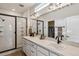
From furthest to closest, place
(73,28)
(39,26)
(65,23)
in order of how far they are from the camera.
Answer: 1. (39,26)
2. (65,23)
3. (73,28)

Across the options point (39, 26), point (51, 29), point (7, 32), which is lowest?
point (7, 32)

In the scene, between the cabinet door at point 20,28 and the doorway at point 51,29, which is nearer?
A: the doorway at point 51,29

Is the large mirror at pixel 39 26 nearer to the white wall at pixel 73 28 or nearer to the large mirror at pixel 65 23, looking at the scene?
the large mirror at pixel 65 23

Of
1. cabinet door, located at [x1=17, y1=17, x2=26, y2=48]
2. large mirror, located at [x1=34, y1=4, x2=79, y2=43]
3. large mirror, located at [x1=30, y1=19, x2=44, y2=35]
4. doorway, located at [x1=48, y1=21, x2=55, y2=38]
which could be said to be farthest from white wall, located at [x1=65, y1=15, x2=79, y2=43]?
cabinet door, located at [x1=17, y1=17, x2=26, y2=48]

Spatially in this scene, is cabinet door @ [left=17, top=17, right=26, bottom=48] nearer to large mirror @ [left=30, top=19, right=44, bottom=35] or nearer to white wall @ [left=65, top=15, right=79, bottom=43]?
large mirror @ [left=30, top=19, right=44, bottom=35]

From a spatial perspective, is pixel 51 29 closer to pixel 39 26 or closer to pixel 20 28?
pixel 39 26

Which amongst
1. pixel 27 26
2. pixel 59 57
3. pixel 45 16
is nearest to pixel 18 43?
pixel 27 26

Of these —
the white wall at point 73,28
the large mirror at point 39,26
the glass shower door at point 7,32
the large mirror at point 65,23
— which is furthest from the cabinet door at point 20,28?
the white wall at point 73,28

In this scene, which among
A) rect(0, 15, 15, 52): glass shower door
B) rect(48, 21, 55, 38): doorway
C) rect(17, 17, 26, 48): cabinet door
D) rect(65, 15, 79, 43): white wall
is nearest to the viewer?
rect(65, 15, 79, 43): white wall

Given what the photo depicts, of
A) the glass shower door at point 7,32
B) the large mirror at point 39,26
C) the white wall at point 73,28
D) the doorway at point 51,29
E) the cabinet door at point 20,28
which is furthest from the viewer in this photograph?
the cabinet door at point 20,28

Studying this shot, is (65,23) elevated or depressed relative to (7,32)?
elevated

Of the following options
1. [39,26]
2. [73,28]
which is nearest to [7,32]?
[39,26]

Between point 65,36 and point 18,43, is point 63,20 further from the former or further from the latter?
point 18,43

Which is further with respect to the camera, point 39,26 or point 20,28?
point 20,28
